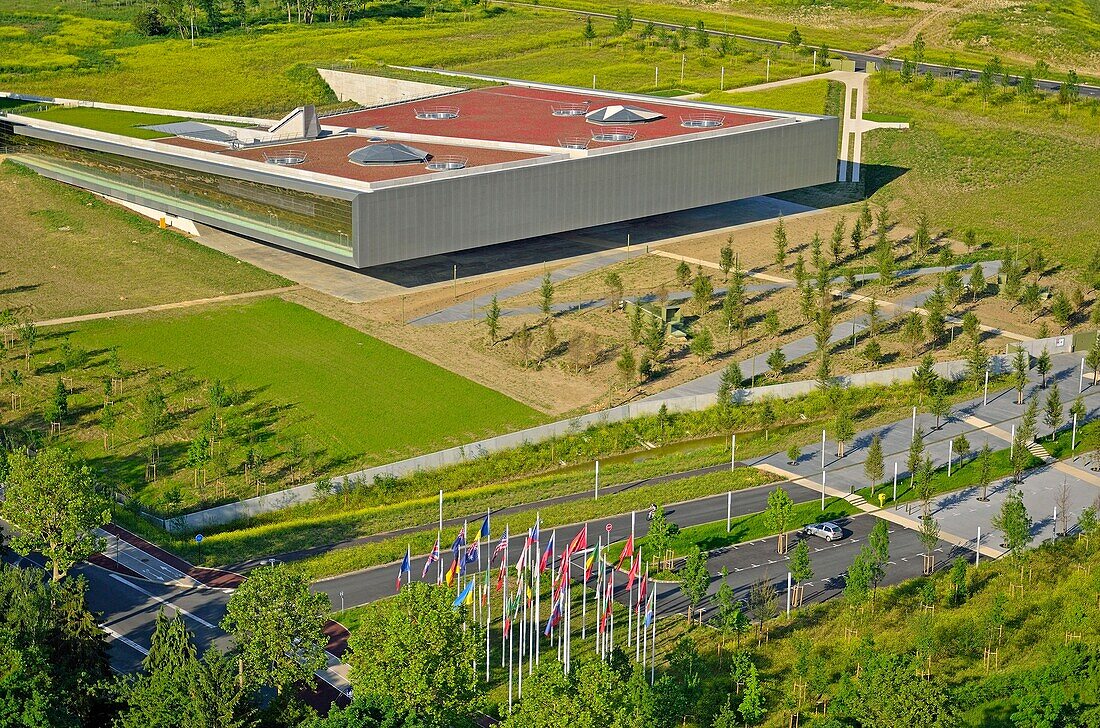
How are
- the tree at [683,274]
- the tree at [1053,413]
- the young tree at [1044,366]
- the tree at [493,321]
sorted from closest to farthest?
the tree at [1053,413], the young tree at [1044,366], the tree at [493,321], the tree at [683,274]

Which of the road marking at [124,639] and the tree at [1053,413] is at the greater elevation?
the tree at [1053,413]

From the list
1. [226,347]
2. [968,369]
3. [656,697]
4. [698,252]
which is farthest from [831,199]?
[656,697]

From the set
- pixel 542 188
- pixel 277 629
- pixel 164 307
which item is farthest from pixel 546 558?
pixel 542 188

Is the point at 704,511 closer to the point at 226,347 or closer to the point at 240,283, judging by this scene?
the point at 226,347

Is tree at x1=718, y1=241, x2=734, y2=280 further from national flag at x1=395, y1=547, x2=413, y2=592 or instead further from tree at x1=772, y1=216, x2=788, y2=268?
national flag at x1=395, y1=547, x2=413, y2=592

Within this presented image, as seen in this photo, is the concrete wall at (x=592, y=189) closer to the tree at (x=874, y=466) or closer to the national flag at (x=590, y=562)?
the tree at (x=874, y=466)

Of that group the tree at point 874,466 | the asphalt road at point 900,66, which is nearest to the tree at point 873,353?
the tree at point 874,466

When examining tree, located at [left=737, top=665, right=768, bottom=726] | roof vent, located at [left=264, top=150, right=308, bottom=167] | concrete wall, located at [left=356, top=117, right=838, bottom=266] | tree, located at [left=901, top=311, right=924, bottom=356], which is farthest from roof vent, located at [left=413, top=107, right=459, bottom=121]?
tree, located at [left=737, top=665, right=768, bottom=726]

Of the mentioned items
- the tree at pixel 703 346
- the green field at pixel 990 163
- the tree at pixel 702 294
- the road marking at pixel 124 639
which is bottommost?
the road marking at pixel 124 639
